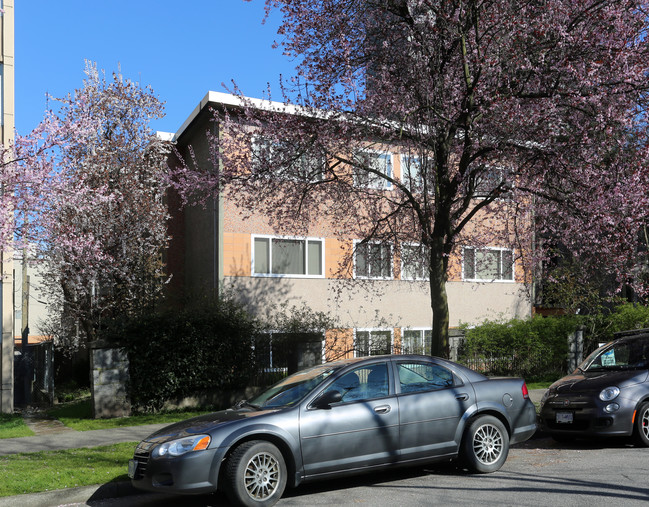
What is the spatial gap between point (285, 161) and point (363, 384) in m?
6.38

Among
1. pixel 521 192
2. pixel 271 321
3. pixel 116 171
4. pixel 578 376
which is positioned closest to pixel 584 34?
pixel 521 192

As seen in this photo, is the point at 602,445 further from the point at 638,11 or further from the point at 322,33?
the point at 322,33

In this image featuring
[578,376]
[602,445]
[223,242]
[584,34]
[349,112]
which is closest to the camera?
[602,445]

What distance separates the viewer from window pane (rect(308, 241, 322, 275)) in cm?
1878

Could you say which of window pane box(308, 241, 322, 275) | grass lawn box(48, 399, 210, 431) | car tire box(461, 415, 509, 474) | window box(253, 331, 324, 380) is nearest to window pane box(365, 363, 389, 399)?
car tire box(461, 415, 509, 474)

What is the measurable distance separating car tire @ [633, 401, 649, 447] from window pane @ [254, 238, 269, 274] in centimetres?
1103

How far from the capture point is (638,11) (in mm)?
11695

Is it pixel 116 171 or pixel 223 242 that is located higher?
pixel 116 171

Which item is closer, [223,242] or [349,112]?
[349,112]

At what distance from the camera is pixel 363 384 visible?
7.15 meters

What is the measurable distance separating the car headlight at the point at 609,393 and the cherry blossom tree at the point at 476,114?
3.29 m

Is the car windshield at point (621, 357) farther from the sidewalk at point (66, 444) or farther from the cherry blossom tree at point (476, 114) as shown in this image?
the sidewalk at point (66, 444)

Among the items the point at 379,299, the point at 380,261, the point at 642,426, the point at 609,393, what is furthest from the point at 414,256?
the point at 642,426

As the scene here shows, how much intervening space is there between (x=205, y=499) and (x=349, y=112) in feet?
25.6
